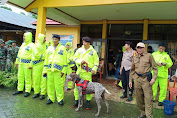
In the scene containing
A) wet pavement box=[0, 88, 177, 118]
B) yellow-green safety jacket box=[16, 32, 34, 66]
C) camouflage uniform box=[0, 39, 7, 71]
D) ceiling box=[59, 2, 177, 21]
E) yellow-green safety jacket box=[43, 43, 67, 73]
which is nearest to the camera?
wet pavement box=[0, 88, 177, 118]

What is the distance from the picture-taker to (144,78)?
3.41m

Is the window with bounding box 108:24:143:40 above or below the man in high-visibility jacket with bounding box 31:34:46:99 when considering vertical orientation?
above

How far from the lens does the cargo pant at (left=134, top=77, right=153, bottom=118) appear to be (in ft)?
11.0

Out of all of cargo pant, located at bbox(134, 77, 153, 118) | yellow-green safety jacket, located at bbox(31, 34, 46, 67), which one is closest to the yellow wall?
yellow-green safety jacket, located at bbox(31, 34, 46, 67)

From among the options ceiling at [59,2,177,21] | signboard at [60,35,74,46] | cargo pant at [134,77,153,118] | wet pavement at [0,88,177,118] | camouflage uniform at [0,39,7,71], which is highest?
ceiling at [59,2,177,21]

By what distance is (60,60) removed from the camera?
4.22 meters

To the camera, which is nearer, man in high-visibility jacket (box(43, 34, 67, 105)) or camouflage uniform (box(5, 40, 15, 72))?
man in high-visibility jacket (box(43, 34, 67, 105))

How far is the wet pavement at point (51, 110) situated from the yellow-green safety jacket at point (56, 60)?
100cm

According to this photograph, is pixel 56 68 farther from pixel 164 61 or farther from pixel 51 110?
pixel 164 61

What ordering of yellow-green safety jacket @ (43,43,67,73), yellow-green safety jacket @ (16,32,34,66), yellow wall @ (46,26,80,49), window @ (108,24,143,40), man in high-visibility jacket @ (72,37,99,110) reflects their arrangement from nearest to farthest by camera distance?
man in high-visibility jacket @ (72,37,99,110), yellow-green safety jacket @ (43,43,67,73), yellow-green safety jacket @ (16,32,34,66), window @ (108,24,143,40), yellow wall @ (46,26,80,49)

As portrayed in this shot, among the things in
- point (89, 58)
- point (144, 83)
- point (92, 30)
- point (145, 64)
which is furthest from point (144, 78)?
point (92, 30)

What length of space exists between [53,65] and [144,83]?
7.71ft

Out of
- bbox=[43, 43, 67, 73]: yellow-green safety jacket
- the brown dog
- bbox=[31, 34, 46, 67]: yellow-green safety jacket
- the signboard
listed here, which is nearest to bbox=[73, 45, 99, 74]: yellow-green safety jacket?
the brown dog

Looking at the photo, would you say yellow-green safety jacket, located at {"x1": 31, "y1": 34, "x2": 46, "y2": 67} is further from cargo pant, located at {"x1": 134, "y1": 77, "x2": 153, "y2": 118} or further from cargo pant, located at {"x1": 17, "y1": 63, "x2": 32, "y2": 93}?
cargo pant, located at {"x1": 134, "y1": 77, "x2": 153, "y2": 118}
